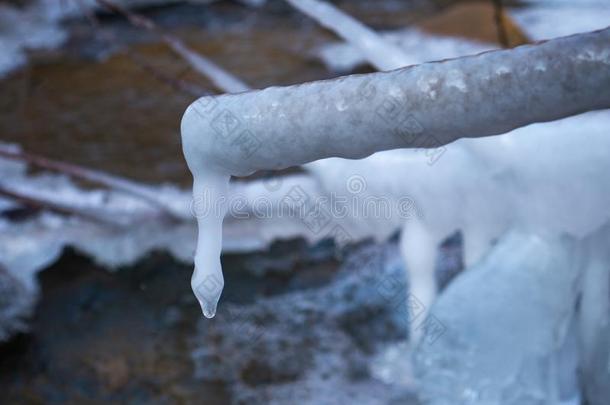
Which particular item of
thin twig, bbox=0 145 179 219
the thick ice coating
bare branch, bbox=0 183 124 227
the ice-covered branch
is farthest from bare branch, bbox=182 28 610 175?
bare branch, bbox=0 183 124 227

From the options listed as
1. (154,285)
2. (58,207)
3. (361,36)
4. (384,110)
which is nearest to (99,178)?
(58,207)

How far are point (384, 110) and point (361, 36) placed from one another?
4.14 feet

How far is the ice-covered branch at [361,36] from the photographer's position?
2240mm

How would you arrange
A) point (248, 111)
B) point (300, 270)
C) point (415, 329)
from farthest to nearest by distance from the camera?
point (300, 270), point (415, 329), point (248, 111)

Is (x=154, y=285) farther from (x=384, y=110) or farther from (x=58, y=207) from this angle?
(x=384, y=110)

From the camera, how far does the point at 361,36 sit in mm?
2281

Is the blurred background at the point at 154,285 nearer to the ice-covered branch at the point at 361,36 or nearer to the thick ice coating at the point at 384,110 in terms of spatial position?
the ice-covered branch at the point at 361,36

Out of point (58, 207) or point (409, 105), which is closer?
point (409, 105)

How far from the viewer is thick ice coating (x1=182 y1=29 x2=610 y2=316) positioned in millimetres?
995

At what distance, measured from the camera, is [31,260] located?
2.95m

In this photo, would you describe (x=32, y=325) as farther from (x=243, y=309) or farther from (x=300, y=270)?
(x=300, y=270)

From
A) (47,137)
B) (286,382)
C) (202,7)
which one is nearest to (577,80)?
(286,382)

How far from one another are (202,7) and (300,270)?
450 cm

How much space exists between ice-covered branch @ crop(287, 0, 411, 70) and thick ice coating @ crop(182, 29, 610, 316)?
1114 mm
